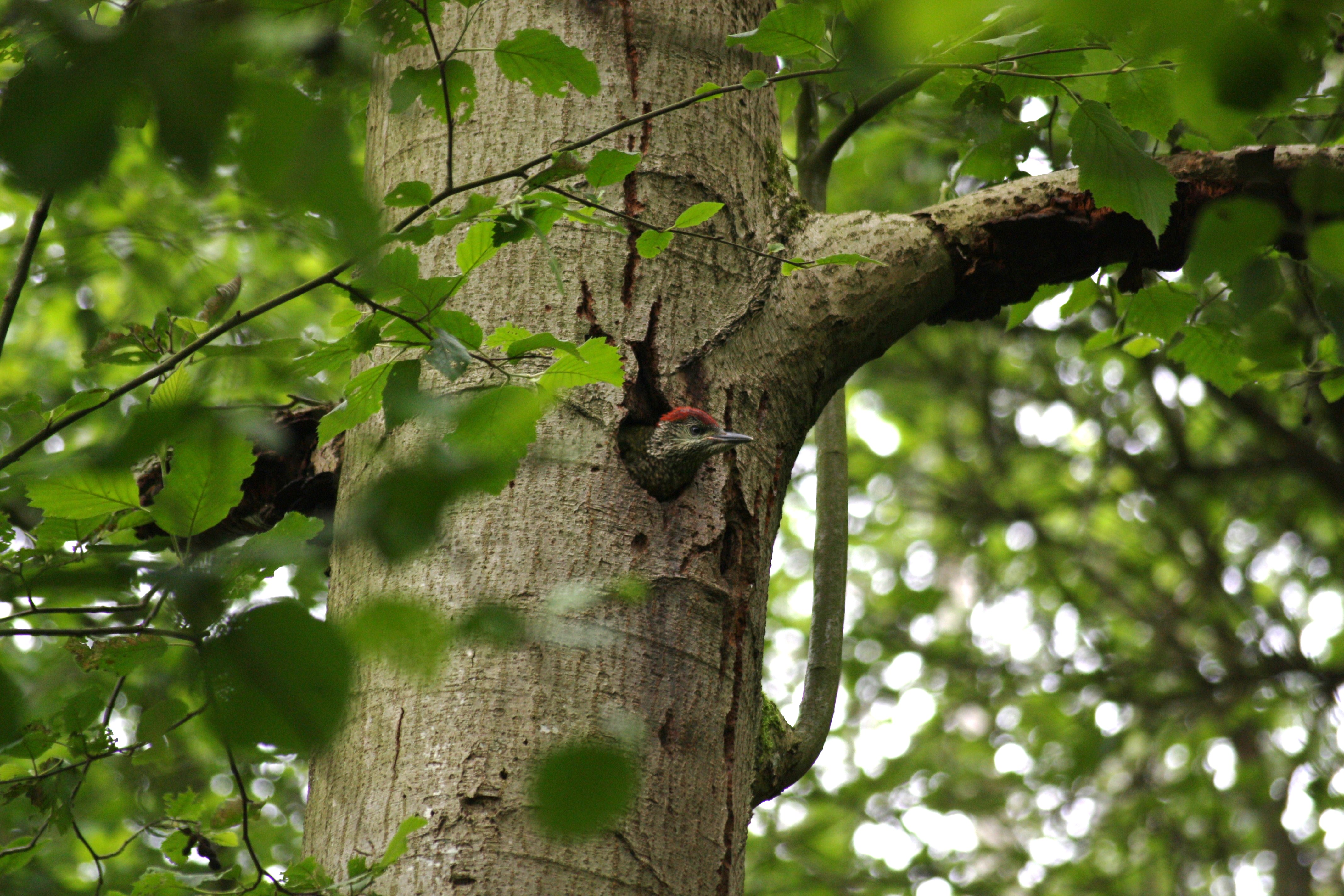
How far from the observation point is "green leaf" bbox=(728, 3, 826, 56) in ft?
4.77

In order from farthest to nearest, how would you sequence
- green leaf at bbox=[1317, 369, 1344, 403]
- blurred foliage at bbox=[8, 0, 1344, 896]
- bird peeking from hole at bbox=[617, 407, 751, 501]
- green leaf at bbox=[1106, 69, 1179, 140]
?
green leaf at bbox=[1317, 369, 1344, 403] → green leaf at bbox=[1106, 69, 1179, 140] → bird peeking from hole at bbox=[617, 407, 751, 501] → blurred foliage at bbox=[8, 0, 1344, 896]

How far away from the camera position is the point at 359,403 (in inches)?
57.0

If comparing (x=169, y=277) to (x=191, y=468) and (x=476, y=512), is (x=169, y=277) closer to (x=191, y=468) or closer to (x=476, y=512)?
(x=476, y=512)

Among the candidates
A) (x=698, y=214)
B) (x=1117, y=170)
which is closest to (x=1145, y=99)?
(x=1117, y=170)

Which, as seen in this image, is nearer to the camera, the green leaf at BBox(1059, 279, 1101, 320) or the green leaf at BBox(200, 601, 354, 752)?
the green leaf at BBox(200, 601, 354, 752)

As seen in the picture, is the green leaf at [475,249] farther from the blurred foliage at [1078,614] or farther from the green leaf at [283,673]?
the blurred foliage at [1078,614]

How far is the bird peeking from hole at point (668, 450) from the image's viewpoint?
1.66 m

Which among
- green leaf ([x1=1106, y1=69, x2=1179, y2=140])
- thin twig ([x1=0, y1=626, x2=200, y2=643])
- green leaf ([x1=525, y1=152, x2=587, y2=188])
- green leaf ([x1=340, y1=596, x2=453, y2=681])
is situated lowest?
green leaf ([x1=340, y1=596, x2=453, y2=681])

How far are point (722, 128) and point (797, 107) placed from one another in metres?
1.38

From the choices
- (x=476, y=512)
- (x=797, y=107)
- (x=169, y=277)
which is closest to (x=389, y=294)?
(x=476, y=512)

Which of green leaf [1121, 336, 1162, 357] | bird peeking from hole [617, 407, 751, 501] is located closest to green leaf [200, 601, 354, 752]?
bird peeking from hole [617, 407, 751, 501]

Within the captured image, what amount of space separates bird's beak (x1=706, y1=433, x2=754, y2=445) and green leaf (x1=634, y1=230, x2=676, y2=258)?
372 millimetres

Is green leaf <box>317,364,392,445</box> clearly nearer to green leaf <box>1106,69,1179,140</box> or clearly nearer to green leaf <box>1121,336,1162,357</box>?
green leaf <box>1106,69,1179,140</box>

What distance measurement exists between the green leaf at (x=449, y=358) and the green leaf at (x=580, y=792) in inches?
23.0
